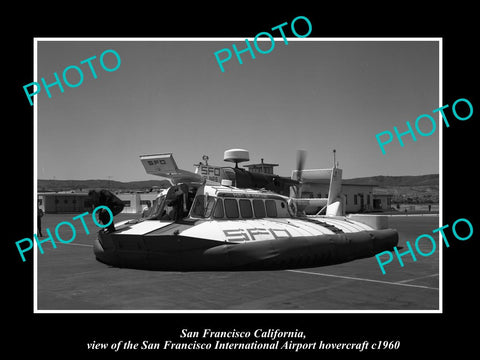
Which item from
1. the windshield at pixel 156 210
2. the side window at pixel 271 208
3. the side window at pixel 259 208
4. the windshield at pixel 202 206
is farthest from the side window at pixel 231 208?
the windshield at pixel 156 210

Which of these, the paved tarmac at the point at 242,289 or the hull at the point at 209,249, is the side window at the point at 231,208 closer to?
the hull at the point at 209,249

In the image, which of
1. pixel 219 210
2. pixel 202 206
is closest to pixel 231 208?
pixel 219 210

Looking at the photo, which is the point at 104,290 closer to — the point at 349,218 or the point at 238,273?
the point at 238,273

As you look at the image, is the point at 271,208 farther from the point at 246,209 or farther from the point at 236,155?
the point at 236,155

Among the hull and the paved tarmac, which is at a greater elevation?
the hull

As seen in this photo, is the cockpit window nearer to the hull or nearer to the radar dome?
the hull

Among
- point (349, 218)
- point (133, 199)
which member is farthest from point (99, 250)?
point (133, 199)

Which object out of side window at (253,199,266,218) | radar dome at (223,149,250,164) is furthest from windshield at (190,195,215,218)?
radar dome at (223,149,250,164)
